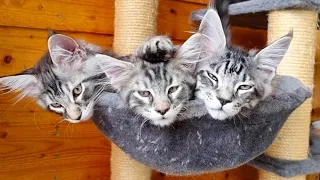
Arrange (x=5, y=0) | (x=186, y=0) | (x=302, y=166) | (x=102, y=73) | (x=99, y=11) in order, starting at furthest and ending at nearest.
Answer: (x=186, y=0) < (x=99, y=11) < (x=5, y=0) < (x=302, y=166) < (x=102, y=73)

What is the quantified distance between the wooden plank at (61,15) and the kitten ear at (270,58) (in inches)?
29.6

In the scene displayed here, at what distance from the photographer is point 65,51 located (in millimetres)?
1104

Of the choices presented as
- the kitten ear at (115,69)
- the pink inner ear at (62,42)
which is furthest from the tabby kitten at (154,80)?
the pink inner ear at (62,42)

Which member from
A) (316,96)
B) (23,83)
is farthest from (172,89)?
(316,96)

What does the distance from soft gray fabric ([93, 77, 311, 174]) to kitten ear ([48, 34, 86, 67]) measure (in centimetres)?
15

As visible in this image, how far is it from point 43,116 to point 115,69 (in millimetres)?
576

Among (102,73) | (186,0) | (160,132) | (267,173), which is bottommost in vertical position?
(267,173)

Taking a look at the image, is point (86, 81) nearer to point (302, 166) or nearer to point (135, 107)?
point (135, 107)

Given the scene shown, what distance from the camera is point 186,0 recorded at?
6.00 feet

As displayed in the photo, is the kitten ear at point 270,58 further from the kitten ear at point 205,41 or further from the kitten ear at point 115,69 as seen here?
the kitten ear at point 115,69

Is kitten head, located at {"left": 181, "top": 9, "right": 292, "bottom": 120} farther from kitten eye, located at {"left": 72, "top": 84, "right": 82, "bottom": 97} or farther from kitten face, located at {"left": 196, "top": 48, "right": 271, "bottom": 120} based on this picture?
kitten eye, located at {"left": 72, "top": 84, "right": 82, "bottom": 97}

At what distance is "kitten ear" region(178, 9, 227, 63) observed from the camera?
1.05 m

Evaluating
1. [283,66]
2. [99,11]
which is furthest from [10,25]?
[283,66]

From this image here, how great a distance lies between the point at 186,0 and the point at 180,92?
0.88m
